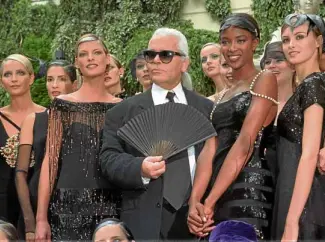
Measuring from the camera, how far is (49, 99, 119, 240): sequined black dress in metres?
5.32

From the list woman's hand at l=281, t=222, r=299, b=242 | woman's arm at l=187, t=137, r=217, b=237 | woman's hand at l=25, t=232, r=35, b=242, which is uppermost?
woman's arm at l=187, t=137, r=217, b=237

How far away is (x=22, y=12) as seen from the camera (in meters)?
18.6

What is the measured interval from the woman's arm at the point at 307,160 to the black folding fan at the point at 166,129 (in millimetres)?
591

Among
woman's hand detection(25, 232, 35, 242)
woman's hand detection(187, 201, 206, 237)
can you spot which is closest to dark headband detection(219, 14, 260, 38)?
woman's hand detection(187, 201, 206, 237)

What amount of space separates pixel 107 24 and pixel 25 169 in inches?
439

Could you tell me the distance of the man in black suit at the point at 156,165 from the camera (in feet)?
15.5

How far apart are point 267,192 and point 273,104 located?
1.69 ft

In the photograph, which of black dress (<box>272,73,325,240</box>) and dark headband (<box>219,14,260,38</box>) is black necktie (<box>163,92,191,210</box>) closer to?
black dress (<box>272,73,325,240</box>)

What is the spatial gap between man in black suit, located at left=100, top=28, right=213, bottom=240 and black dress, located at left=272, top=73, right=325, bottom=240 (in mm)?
619

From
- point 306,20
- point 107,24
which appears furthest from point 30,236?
point 107,24

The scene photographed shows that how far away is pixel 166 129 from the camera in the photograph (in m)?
4.70

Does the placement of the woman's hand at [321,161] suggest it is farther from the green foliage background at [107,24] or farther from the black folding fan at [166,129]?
the green foliage background at [107,24]

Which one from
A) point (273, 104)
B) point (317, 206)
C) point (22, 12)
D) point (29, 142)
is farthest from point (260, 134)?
point (22, 12)

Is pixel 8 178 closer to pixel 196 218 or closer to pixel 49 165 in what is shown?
pixel 49 165
